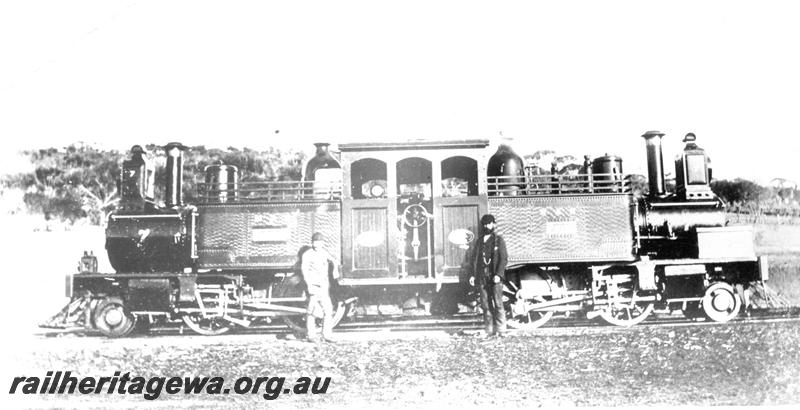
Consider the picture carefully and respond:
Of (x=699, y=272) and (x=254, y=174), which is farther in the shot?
(x=254, y=174)

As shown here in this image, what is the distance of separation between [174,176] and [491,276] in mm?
3981

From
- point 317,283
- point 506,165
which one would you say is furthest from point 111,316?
point 506,165

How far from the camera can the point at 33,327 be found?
7.00 metres

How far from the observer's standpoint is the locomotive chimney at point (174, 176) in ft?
25.4

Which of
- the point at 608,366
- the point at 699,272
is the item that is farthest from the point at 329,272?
the point at 699,272

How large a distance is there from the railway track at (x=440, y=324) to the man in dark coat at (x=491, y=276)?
21 centimetres

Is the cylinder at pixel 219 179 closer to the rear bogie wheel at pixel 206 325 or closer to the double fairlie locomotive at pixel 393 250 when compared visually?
the double fairlie locomotive at pixel 393 250

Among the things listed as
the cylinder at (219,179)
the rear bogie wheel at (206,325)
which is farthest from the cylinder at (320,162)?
the rear bogie wheel at (206,325)

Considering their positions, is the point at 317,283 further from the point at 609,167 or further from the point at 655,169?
the point at 655,169

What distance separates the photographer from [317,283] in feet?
23.2

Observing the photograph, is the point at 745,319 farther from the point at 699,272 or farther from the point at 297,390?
the point at 297,390

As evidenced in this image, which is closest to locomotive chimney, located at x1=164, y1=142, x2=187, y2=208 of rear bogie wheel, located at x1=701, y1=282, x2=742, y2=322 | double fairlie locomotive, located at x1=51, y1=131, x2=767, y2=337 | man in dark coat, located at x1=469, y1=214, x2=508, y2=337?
double fairlie locomotive, located at x1=51, y1=131, x2=767, y2=337

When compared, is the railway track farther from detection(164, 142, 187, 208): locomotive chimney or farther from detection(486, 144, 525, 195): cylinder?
detection(486, 144, 525, 195): cylinder

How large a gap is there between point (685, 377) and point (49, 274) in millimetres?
6967
